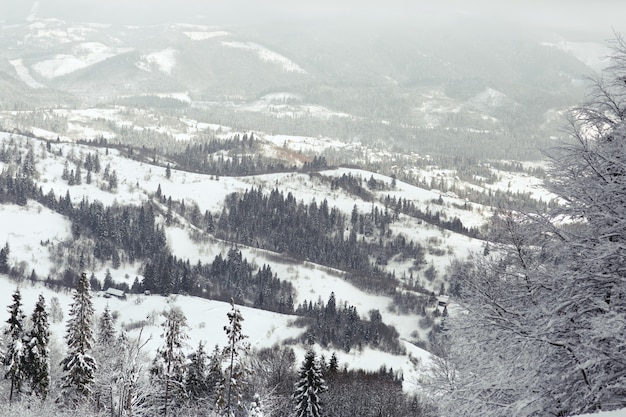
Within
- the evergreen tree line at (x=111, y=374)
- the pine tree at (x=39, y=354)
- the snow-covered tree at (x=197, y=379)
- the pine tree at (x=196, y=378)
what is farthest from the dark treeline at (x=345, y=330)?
the pine tree at (x=39, y=354)

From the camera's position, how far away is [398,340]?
143 m

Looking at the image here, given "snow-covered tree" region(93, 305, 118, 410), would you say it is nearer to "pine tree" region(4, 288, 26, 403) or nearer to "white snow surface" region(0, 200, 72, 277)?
"pine tree" region(4, 288, 26, 403)

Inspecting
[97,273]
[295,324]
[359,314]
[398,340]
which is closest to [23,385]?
[295,324]

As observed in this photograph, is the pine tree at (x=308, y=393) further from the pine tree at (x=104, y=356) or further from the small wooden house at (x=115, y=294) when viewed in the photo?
the small wooden house at (x=115, y=294)

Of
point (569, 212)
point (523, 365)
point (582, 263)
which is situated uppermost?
point (569, 212)

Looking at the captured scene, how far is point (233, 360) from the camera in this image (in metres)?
52.2

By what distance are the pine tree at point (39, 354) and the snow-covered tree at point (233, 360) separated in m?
18.3

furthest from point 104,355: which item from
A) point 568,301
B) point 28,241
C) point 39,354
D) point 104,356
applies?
point 28,241

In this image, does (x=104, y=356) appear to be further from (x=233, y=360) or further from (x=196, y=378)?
(x=233, y=360)

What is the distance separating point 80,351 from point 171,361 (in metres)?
12.1

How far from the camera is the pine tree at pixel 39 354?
186ft

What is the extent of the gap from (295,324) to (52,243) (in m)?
100

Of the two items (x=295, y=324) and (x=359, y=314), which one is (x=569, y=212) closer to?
(x=295, y=324)

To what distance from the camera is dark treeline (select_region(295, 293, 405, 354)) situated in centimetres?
13612
